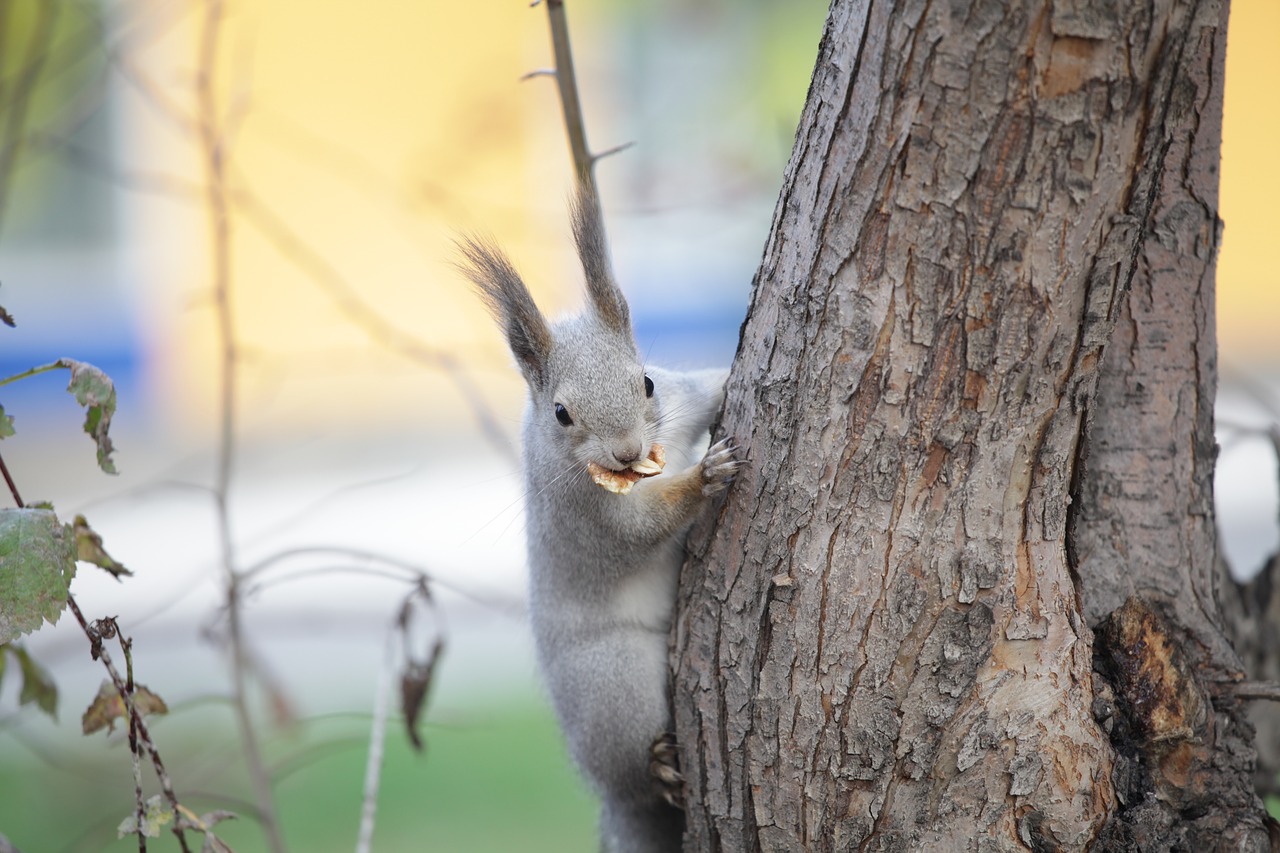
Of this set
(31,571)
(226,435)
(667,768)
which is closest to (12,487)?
(31,571)

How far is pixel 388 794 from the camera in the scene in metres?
3.70

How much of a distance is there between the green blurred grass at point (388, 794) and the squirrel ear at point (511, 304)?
57.7 inches

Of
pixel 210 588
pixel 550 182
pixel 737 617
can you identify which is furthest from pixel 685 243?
pixel 737 617

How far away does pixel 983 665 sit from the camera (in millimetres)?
1298

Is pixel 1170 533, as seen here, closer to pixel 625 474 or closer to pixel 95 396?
pixel 625 474

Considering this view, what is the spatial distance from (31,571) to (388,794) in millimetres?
2755

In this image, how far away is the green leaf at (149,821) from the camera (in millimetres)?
1154

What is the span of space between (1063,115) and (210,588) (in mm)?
4789

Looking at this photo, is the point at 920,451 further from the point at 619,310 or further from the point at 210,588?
the point at 210,588

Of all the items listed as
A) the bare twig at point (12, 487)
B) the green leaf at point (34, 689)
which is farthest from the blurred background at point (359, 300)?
the bare twig at point (12, 487)

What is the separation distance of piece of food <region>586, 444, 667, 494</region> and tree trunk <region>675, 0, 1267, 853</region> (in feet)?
0.59

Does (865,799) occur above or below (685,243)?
below

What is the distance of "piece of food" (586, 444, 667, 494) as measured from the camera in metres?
1.63

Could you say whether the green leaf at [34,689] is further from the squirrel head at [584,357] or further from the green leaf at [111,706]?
the squirrel head at [584,357]
